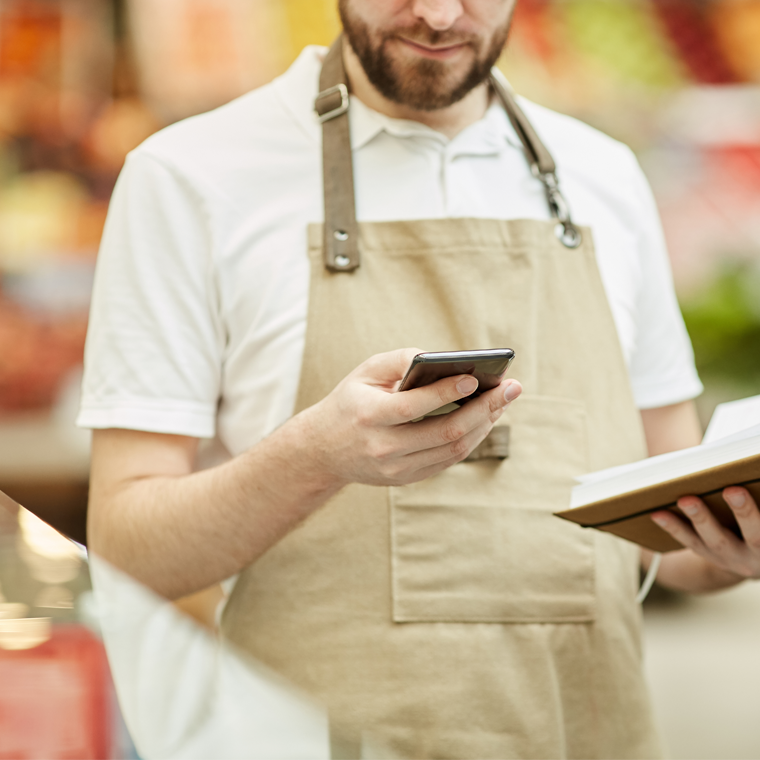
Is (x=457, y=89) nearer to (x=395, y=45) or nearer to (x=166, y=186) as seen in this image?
(x=395, y=45)

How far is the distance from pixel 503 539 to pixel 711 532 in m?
0.24

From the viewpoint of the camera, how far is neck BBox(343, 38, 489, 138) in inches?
47.9

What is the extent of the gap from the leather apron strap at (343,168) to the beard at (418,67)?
0.06 metres

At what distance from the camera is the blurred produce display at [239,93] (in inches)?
87.0

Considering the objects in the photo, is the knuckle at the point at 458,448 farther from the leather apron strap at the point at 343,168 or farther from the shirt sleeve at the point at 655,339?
the shirt sleeve at the point at 655,339

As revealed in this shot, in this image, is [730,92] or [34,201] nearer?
[34,201]

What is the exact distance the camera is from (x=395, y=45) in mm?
1121

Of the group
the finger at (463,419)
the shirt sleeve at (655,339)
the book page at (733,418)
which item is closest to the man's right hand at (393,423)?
Answer: the finger at (463,419)

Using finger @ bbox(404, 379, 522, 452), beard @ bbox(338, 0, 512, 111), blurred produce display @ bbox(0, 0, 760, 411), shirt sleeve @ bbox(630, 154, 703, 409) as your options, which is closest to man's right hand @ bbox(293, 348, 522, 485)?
finger @ bbox(404, 379, 522, 452)

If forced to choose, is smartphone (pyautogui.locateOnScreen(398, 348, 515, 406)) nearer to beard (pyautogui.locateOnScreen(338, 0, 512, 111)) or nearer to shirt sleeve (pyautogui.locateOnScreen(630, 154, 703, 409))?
beard (pyautogui.locateOnScreen(338, 0, 512, 111))

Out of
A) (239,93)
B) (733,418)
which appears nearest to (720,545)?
(733,418)

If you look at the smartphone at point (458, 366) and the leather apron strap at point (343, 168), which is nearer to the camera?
the smartphone at point (458, 366)

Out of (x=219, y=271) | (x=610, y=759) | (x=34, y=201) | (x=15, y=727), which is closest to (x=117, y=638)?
(x=15, y=727)

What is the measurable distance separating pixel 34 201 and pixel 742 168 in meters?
1.88
